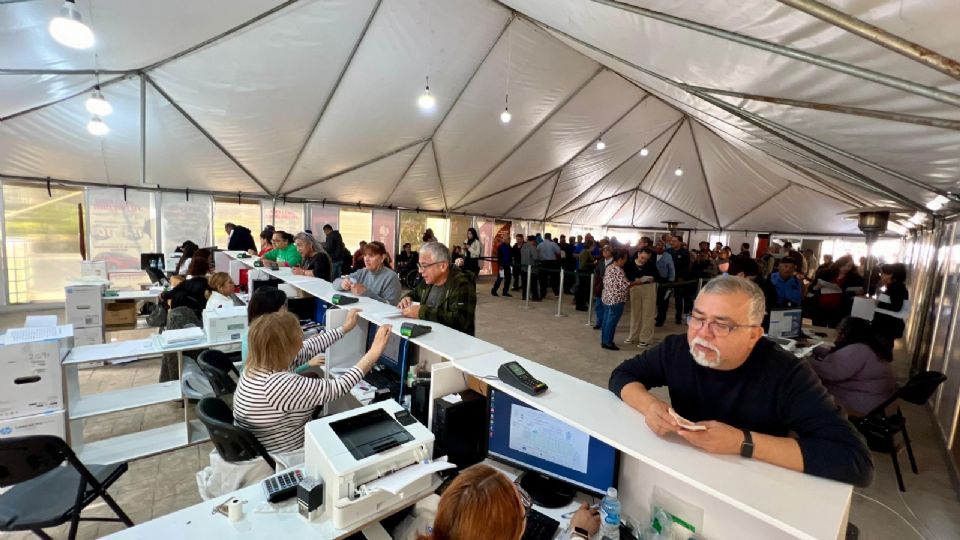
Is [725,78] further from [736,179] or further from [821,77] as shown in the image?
[736,179]

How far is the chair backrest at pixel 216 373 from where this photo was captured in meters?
2.70

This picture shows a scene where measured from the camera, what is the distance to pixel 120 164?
7.08 m

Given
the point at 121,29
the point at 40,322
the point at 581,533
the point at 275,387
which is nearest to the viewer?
the point at 581,533

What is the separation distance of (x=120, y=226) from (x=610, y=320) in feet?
32.5

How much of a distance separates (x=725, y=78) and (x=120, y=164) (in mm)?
9727

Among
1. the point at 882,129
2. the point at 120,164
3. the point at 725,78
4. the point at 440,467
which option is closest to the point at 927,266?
the point at 882,129

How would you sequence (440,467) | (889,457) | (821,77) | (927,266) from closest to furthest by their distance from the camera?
(440,467), (821,77), (889,457), (927,266)

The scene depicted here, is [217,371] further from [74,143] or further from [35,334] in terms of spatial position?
[74,143]

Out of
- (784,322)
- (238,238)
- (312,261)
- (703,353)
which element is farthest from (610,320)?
(238,238)

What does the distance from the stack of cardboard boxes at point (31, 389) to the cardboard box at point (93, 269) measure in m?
3.96

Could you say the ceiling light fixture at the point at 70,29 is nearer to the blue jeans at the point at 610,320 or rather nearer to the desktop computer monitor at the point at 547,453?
the desktop computer monitor at the point at 547,453

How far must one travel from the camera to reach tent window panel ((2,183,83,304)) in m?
6.89

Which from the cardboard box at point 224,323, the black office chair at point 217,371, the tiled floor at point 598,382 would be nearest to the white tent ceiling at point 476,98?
the tiled floor at point 598,382

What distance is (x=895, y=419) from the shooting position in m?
3.10
